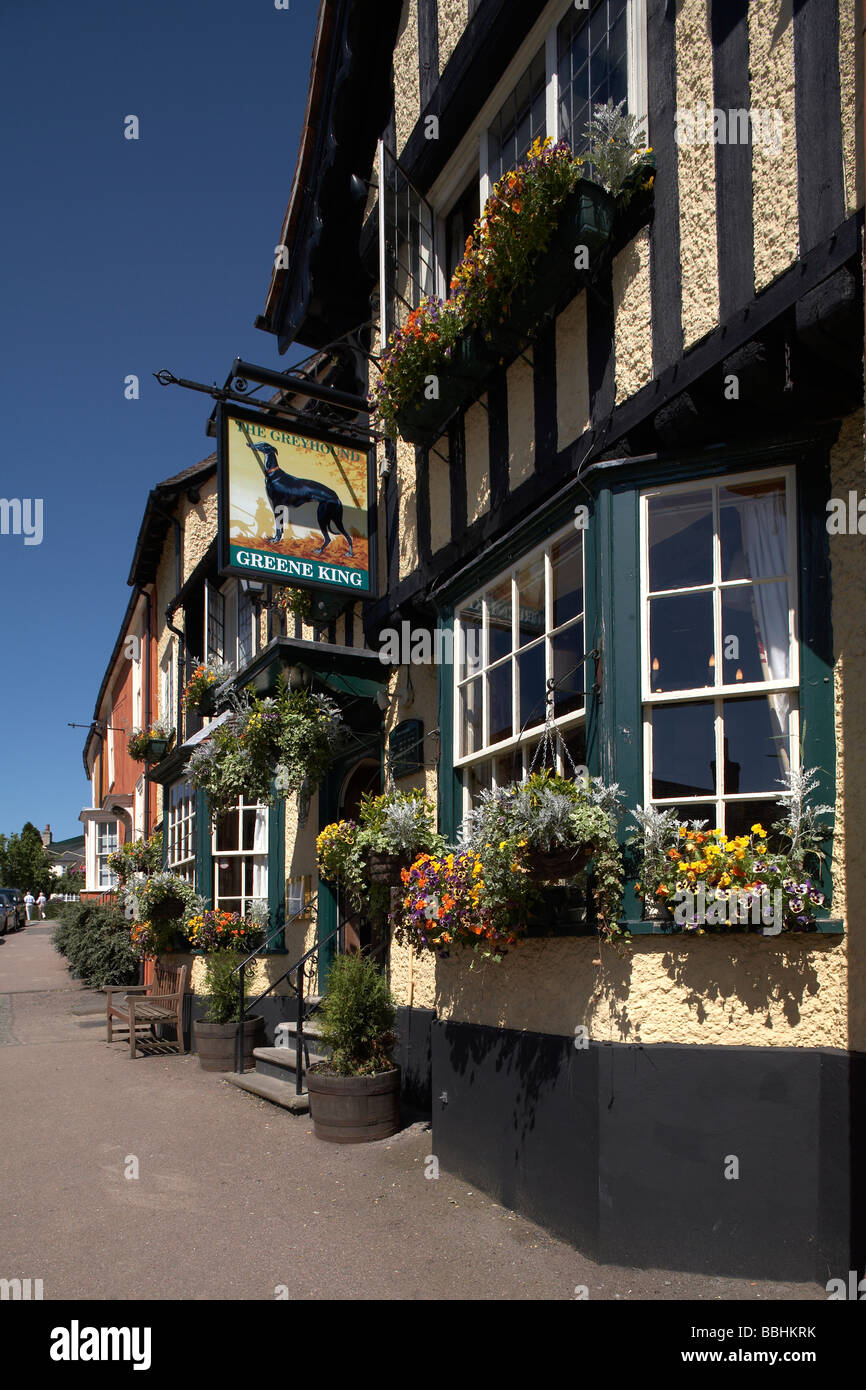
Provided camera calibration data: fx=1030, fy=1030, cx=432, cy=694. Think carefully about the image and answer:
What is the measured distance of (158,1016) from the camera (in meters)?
11.2

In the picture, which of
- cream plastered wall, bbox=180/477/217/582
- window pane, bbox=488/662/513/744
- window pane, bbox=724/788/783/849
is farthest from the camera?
cream plastered wall, bbox=180/477/217/582

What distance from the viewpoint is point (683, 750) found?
16.0ft

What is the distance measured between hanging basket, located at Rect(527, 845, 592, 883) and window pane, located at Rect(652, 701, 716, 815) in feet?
1.49

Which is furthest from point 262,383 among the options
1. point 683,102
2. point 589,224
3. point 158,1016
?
point 158,1016

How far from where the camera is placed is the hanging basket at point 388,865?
21.2 ft

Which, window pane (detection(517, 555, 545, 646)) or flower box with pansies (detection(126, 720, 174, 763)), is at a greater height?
window pane (detection(517, 555, 545, 646))

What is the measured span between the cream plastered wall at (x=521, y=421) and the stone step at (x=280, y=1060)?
5.06m

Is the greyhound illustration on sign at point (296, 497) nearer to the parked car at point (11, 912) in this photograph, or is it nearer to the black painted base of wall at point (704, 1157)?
the black painted base of wall at point (704, 1157)

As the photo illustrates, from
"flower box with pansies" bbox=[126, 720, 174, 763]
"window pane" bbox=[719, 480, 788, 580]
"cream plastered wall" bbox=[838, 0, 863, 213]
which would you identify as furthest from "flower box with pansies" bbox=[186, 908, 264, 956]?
"cream plastered wall" bbox=[838, 0, 863, 213]

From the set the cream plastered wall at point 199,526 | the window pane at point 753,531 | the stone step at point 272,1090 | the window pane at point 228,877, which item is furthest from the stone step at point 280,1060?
the cream plastered wall at point 199,526

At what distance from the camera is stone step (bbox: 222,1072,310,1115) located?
7.91 meters

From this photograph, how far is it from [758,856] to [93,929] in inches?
643

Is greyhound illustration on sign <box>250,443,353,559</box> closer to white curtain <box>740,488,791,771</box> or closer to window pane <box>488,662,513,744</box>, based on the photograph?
window pane <box>488,662,513,744</box>
